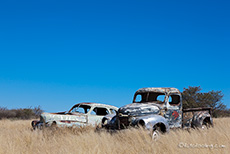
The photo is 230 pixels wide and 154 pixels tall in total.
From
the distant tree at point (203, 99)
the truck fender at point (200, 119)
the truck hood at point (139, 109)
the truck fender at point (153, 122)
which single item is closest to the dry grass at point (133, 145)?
the truck fender at point (153, 122)

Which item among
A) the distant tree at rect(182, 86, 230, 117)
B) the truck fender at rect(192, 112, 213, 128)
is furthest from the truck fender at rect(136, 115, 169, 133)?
the distant tree at rect(182, 86, 230, 117)

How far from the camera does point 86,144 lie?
7.19m

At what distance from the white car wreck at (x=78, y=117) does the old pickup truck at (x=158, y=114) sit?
110cm

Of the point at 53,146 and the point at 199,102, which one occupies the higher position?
the point at 199,102

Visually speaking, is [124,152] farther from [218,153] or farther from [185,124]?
[185,124]

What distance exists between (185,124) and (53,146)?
548 cm

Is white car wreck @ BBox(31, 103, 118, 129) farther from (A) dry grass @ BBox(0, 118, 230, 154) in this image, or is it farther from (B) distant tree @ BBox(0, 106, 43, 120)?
(B) distant tree @ BBox(0, 106, 43, 120)

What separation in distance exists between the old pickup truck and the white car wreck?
110cm

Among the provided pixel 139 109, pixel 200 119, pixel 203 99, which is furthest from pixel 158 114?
pixel 203 99

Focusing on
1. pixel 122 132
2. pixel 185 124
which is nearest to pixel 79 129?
pixel 122 132

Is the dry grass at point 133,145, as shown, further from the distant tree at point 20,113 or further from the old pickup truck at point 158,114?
the distant tree at point 20,113

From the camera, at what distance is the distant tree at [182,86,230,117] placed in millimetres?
24553

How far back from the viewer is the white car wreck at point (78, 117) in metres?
10.9

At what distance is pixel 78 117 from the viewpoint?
11367 millimetres
